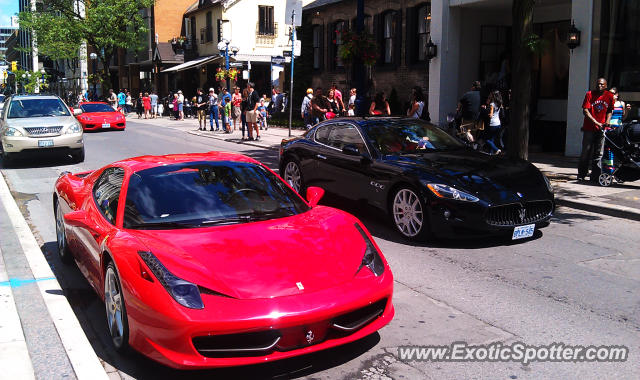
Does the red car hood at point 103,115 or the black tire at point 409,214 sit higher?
the red car hood at point 103,115

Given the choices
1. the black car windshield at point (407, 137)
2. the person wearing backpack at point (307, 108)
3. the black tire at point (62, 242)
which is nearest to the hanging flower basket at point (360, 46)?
the person wearing backpack at point (307, 108)

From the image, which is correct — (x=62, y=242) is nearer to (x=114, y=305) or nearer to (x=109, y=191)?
(x=109, y=191)

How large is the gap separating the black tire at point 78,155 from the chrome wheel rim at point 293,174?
24.0 feet

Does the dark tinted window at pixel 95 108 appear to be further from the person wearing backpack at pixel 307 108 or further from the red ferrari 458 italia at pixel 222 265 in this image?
the red ferrari 458 italia at pixel 222 265

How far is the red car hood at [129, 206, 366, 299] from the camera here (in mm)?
3654

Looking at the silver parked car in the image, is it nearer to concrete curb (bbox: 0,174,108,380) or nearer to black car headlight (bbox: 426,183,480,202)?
concrete curb (bbox: 0,174,108,380)

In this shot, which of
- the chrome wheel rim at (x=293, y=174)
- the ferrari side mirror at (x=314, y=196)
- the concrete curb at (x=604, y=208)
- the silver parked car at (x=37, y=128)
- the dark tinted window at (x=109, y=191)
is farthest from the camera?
the silver parked car at (x=37, y=128)

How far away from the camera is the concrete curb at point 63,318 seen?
12.8 ft

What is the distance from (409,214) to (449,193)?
66cm

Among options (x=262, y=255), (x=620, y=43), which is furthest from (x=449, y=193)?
(x=620, y=43)

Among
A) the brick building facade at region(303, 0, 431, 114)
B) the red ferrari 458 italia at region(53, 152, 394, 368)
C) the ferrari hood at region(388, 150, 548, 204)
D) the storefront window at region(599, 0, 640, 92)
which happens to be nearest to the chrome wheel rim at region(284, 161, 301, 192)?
the ferrari hood at region(388, 150, 548, 204)

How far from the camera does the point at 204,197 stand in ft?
15.4

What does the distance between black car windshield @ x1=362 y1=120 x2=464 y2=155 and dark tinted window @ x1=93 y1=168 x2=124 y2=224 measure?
3.81 meters

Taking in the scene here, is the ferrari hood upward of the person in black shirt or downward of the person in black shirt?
downward
